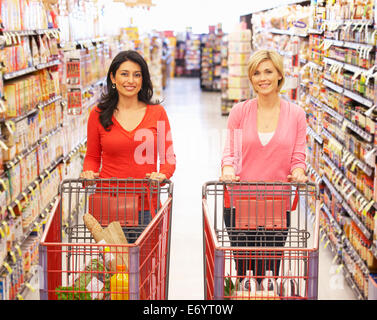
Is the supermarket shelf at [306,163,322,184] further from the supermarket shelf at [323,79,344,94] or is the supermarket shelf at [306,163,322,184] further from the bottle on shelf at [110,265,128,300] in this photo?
the bottle on shelf at [110,265,128,300]

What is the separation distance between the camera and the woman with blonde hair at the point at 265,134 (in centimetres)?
324

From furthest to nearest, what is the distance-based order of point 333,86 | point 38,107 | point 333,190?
1. point 333,86
2. point 333,190
3. point 38,107

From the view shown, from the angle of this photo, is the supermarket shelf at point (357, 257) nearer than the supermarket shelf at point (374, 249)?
No

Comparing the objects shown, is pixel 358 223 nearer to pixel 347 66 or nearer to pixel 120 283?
pixel 347 66

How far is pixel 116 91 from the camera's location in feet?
11.3

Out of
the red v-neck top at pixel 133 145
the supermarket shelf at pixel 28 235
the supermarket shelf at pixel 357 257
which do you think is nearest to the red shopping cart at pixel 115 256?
the red v-neck top at pixel 133 145

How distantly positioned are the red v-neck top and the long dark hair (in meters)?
0.03

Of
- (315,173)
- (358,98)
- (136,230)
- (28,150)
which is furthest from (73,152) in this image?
(136,230)

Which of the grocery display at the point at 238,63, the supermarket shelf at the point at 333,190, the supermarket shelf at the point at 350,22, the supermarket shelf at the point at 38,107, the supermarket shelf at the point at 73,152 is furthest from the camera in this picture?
the grocery display at the point at 238,63

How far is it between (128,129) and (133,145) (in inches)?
4.0

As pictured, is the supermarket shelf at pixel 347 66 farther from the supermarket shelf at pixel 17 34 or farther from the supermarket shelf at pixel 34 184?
the supermarket shelf at pixel 34 184

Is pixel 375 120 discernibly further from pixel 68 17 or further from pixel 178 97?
pixel 178 97
